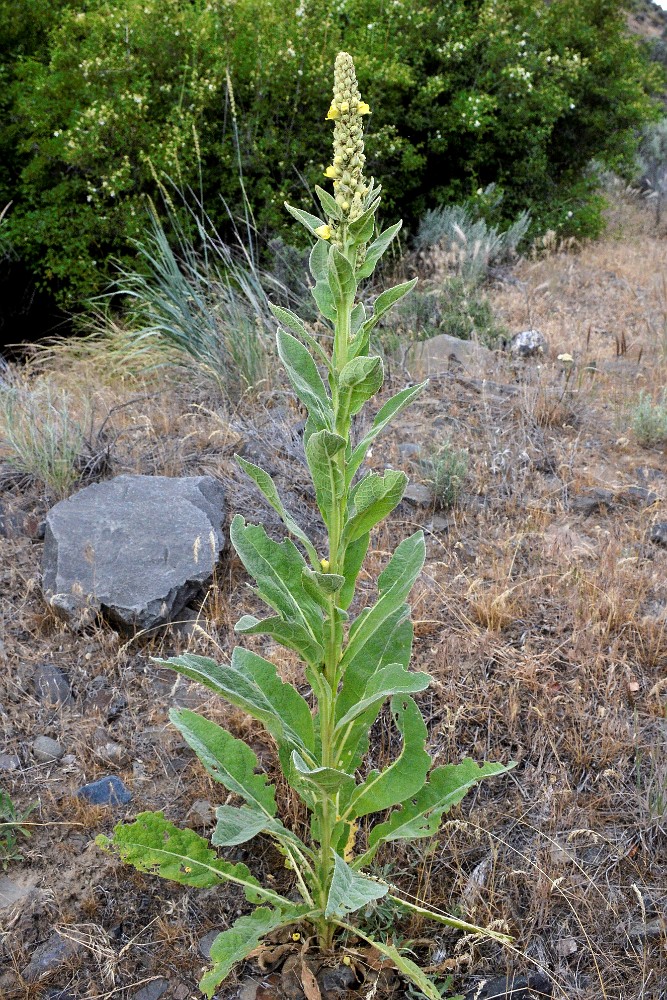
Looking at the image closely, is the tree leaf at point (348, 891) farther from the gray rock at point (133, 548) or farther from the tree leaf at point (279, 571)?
the gray rock at point (133, 548)

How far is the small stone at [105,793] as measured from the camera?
8.10 feet

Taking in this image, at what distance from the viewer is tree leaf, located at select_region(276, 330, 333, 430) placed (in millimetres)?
1719

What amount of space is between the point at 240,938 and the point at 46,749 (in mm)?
1124

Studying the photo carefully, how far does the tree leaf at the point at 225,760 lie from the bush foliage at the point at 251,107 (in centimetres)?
484

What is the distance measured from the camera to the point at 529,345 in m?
5.24

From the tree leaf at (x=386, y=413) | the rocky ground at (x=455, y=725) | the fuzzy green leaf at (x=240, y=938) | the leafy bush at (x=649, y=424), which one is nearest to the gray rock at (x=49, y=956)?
the rocky ground at (x=455, y=725)

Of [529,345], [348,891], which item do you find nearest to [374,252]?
[348,891]

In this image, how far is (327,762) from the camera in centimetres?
191

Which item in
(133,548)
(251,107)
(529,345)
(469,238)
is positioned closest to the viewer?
(133,548)

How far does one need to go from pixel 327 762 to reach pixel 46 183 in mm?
6744

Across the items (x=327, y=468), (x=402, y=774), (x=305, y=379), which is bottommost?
(x=402, y=774)

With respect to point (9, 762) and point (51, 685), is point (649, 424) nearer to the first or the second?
point (51, 685)

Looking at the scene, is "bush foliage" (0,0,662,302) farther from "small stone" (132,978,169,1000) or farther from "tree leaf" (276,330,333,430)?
"small stone" (132,978,169,1000)

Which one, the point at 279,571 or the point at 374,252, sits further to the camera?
the point at 279,571
